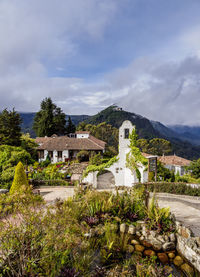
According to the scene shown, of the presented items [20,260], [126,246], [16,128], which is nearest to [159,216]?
[126,246]

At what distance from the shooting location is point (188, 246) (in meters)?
5.25

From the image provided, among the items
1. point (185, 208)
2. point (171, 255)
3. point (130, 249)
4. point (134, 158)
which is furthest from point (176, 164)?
point (130, 249)

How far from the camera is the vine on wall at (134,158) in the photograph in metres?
13.6

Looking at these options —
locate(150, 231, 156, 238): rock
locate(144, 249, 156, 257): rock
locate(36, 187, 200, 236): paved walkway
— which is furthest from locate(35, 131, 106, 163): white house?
locate(144, 249, 156, 257): rock

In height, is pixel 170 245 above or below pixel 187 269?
above

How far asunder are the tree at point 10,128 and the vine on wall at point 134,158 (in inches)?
877

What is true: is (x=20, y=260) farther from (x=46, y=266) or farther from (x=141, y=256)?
(x=141, y=256)

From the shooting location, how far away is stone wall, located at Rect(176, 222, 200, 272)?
16.1ft

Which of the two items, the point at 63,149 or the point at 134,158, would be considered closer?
the point at 134,158

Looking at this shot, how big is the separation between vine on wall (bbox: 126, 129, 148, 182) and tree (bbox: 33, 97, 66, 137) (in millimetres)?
37896

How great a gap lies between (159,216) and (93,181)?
8768mm

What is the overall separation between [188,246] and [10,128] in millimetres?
31905

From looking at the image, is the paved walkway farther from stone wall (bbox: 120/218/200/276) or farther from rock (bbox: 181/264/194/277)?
rock (bbox: 181/264/194/277)

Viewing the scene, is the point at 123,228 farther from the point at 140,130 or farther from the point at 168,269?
the point at 140,130
